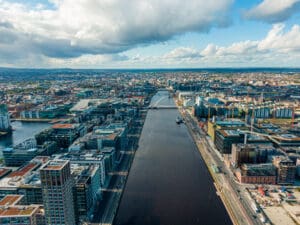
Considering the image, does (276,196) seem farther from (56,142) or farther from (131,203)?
(56,142)

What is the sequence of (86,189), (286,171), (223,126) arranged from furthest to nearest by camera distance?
(223,126) < (286,171) < (86,189)

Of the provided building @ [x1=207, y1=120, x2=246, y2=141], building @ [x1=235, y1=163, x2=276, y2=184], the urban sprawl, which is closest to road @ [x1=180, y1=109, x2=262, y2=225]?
the urban sprawl

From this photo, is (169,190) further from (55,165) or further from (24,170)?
(24,170)

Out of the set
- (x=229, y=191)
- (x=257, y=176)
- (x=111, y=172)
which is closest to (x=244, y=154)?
(x=257, y=176)

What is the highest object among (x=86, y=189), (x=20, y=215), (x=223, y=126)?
(x=20, y=215)

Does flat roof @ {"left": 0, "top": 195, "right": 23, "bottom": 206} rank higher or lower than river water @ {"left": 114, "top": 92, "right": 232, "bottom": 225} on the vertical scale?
higher

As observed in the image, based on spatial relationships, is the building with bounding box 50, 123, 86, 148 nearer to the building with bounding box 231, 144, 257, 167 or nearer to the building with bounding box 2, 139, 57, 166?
the building with bounding box 2, 139, 57, 166
